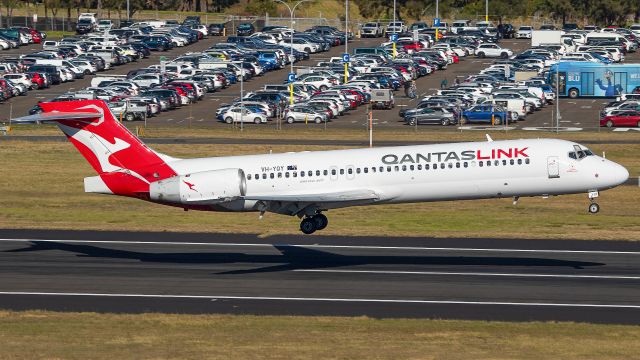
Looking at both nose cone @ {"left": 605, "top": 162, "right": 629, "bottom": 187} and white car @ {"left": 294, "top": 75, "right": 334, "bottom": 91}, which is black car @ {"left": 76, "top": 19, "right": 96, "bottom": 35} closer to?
white car @ {"left": 294, "top": 75, "right": 334, "bottom": 91}

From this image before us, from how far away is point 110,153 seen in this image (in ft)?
194

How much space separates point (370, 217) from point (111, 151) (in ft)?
68.1

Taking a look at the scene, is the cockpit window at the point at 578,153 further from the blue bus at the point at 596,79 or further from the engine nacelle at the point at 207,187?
the blue bus at the point at 596,79

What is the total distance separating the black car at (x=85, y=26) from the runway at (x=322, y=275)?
132 m

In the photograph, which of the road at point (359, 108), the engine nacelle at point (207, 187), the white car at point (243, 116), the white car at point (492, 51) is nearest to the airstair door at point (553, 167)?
the engine nacelle at point (207, 187)

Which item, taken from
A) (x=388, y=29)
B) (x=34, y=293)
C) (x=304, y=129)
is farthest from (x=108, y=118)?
(x=388, y=29)

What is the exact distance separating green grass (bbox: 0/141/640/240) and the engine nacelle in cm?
1288

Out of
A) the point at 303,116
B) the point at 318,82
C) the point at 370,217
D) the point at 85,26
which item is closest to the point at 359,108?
the point at 318,82

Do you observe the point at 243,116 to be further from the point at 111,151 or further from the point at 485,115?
the point at 111,151

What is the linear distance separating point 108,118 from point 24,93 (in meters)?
86.3

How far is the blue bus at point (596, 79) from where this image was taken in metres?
139

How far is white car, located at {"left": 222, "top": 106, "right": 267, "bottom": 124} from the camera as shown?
4862 inches

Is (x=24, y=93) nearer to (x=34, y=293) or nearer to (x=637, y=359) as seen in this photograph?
(x=34, y=293)

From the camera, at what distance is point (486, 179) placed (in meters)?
56.7
